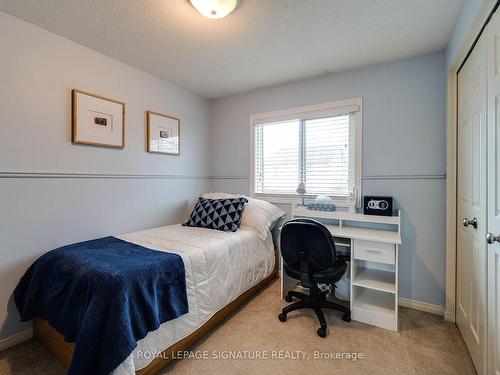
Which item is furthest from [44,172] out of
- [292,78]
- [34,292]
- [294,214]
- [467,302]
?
[467,302]

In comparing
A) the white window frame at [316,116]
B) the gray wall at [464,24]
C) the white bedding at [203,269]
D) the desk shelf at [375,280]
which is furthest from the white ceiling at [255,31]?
the desk shelf at [375,280]

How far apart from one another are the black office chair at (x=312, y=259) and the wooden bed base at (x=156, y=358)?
0.55 meters

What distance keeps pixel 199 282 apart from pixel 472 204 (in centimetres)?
196

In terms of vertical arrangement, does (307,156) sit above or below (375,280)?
above

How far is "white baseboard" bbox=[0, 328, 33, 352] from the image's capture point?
5.85 feet

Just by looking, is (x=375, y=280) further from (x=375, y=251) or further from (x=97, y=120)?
(x=97, y=120)

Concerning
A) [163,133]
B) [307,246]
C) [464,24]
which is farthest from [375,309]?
[163,133]

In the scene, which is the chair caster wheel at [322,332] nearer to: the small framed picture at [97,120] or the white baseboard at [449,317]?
the white baseboard at [449,317]

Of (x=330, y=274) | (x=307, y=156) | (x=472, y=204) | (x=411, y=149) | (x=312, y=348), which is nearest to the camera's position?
(x=472, y=204)

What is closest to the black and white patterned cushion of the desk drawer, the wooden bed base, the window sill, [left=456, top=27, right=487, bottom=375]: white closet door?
the window sill

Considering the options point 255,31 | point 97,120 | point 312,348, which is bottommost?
point 312,348

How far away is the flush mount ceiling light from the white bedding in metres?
1.67

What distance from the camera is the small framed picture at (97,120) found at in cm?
211

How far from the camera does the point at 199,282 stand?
1833mm
